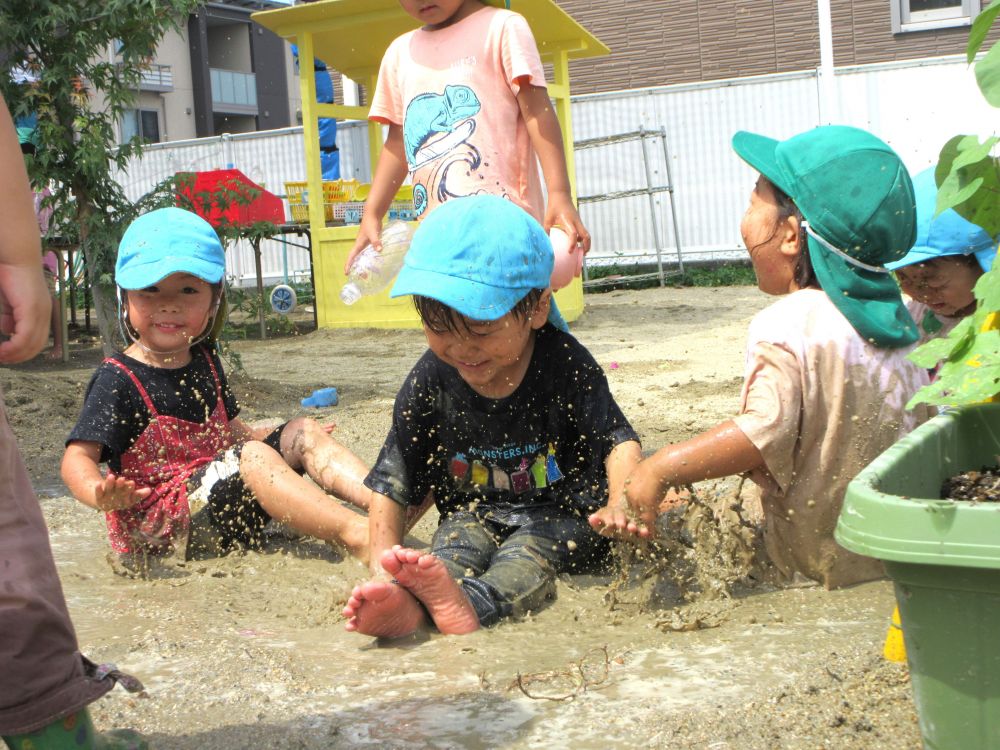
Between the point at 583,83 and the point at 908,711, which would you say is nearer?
the point at 908,711

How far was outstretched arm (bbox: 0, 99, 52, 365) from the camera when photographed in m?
1.64

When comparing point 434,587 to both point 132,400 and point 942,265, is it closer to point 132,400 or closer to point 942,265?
point 132,400

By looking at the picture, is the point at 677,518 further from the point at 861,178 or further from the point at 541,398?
the point at 861,178

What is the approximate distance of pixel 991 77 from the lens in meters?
1.60

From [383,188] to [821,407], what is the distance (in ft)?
6.68

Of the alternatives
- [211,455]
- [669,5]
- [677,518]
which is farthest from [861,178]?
[669,5]

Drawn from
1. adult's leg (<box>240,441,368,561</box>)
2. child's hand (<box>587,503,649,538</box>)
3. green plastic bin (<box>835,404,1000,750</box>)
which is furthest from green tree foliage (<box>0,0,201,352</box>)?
green plastic bin (<box>835,404,1000,750</box>)

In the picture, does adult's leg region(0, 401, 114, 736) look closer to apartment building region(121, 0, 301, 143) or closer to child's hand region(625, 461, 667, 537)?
child's hand region(625, 461, 667, 537)

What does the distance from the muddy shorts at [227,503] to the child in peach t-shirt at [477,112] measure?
1.05 m

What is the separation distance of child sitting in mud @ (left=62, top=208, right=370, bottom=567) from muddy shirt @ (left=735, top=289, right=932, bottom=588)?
3.88 ft

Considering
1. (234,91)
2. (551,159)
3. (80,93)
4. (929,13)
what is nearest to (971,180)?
(551,159)

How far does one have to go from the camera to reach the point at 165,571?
314cm

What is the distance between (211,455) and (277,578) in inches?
22.6

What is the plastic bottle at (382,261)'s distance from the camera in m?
4.07
